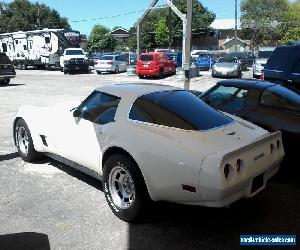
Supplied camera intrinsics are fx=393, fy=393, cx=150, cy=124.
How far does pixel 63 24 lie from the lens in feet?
309

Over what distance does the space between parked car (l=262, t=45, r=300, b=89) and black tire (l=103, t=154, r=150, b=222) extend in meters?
6.47

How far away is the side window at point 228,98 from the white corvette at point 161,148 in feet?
5.17

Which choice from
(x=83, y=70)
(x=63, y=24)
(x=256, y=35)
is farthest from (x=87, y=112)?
(x=63, y=24)

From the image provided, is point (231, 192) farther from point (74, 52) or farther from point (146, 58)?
point (74, 52)

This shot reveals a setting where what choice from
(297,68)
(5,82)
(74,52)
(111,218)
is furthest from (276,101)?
(74,52)

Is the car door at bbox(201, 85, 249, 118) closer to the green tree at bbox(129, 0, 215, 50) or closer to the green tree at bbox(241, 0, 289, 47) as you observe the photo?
the green tree at bbox(241, 0, 289, 47)

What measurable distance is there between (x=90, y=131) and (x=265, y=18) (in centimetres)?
Result: 6732

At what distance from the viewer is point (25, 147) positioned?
647 centimetres

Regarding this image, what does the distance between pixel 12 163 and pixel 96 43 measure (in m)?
70.1

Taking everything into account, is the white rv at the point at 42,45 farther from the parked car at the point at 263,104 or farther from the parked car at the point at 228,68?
the parked car at the point at 263,104

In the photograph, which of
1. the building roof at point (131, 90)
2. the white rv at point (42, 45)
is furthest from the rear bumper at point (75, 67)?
the building roof at point (131, 90)

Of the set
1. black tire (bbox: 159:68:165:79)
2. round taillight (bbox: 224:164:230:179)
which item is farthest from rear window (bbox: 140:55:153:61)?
Result: round taillight (bbox: 224:164:230:179)

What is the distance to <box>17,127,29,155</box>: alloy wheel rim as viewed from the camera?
253 inches

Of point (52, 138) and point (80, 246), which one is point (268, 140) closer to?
point (80, 246)
